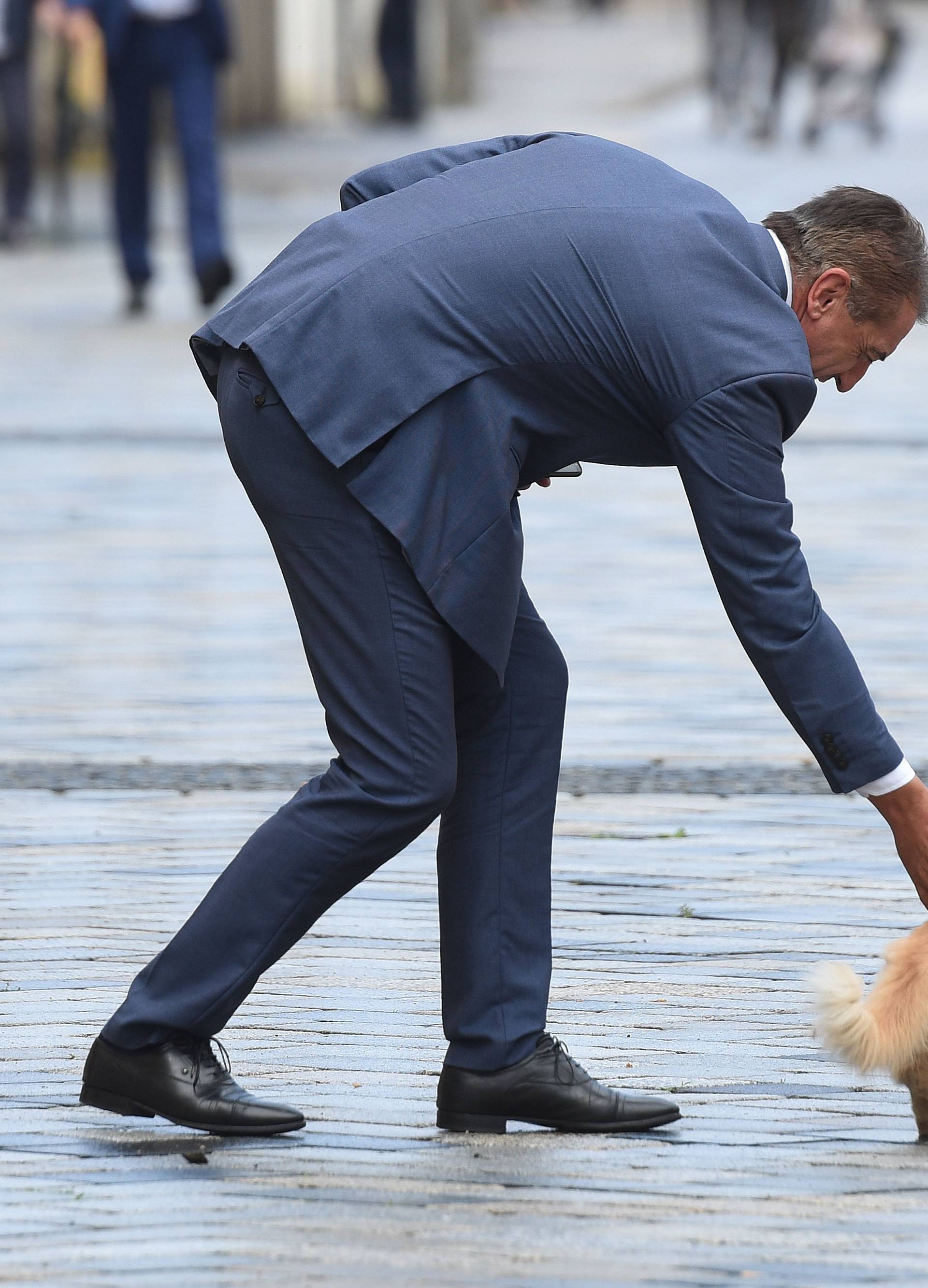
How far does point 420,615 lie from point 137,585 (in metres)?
4.00

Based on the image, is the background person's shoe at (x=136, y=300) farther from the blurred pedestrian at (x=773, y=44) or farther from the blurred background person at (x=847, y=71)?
the blurred background person at (x=847, y=71)

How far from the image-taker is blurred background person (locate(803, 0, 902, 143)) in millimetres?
20578

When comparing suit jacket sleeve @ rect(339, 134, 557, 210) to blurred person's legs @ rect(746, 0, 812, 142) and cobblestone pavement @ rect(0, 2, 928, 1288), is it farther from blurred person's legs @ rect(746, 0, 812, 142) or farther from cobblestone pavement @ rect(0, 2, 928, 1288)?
blurred person's legs @ rect(746, 0, 812, 142)

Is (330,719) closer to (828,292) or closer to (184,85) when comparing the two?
(828,292)

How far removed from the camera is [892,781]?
3057 mm

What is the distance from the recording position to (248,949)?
3176mm

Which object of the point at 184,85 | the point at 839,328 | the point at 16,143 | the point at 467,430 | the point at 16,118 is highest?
the point at 839,328

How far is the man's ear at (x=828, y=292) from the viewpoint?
302cm

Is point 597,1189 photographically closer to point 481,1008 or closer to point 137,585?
point 481,1008

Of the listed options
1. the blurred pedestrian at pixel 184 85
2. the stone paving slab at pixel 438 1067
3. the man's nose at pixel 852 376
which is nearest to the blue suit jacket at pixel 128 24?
the blurred pedestrian at pixel 184 85

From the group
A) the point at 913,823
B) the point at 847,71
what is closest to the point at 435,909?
the point at 913,823

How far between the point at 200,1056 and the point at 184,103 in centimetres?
894

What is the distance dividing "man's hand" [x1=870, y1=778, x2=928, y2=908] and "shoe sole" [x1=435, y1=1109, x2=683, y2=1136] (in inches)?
21.0

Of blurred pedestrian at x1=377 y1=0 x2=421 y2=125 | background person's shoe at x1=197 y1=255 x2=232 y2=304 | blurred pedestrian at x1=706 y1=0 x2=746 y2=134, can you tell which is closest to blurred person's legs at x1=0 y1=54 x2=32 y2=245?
background person's shoe at x1=197 y1=255 x2=232 y2=304
